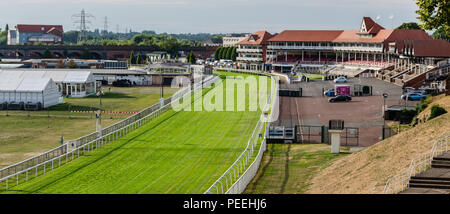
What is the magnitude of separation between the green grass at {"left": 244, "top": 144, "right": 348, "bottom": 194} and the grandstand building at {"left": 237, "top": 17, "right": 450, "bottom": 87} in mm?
42335

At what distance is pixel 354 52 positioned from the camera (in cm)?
12531

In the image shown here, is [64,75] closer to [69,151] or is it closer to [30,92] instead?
[30,92]

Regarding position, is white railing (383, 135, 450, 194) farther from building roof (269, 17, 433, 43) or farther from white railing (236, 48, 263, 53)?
white railing (236, 48, 263, 53)

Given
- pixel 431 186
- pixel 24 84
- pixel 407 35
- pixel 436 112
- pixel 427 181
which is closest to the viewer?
pixel 431 186

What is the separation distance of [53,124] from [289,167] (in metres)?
27.4

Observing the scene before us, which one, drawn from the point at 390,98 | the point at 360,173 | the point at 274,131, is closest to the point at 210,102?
the point at 390,98

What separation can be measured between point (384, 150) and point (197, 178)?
9.44m

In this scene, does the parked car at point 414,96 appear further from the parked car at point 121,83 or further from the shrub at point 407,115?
the parked car at point 121,83

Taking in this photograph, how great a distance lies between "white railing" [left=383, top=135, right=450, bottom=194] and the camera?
74.1 ft

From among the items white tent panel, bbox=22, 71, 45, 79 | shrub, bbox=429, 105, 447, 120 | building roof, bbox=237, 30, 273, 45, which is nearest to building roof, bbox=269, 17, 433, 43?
building roof, bbox=237, 30, 273, 45

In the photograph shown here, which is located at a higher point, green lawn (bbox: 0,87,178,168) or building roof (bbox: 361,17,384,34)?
building roof (bbox: 361,17,384,34)

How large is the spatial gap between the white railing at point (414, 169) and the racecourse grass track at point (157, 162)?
9.42 metres

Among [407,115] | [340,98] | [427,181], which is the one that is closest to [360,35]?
[340,98]
